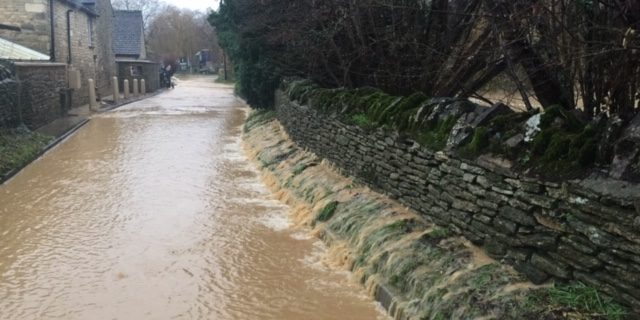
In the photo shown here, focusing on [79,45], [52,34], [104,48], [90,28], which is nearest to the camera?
[52,34]

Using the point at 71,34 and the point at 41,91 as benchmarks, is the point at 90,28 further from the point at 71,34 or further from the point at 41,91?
the point at 41,91

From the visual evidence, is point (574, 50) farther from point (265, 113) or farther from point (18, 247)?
point (265, 113)

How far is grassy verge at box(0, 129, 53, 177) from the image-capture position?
515 inches

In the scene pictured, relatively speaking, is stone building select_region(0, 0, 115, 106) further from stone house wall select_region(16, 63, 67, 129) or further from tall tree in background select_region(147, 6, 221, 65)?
tall tree in background select_region(147, 6, 221, 65)

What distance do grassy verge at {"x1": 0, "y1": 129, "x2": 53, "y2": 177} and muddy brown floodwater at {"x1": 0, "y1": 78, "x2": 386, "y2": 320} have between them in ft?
1.05

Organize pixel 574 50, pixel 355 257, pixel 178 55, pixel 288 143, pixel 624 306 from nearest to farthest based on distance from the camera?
pixel 624 306 → pixel 574 50 → pixel 355 257 → pixel 288 143 → pixel 178 55

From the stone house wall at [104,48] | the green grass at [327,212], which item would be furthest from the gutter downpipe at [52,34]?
the green grass at [327,212]

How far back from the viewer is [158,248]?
8055mm

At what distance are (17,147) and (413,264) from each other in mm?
12513

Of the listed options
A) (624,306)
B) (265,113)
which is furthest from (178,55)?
(624,306)

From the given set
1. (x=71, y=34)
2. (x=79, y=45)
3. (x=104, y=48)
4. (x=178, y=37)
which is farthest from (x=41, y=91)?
(x=178, y=37)

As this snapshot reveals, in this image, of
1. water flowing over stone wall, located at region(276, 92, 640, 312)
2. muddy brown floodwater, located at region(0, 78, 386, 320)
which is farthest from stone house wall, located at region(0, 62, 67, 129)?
water flowing over stone wall, located at region(276, 92, 640, 312)

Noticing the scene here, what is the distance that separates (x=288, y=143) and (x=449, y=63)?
5.60 meters

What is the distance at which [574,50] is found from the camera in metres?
5.47
